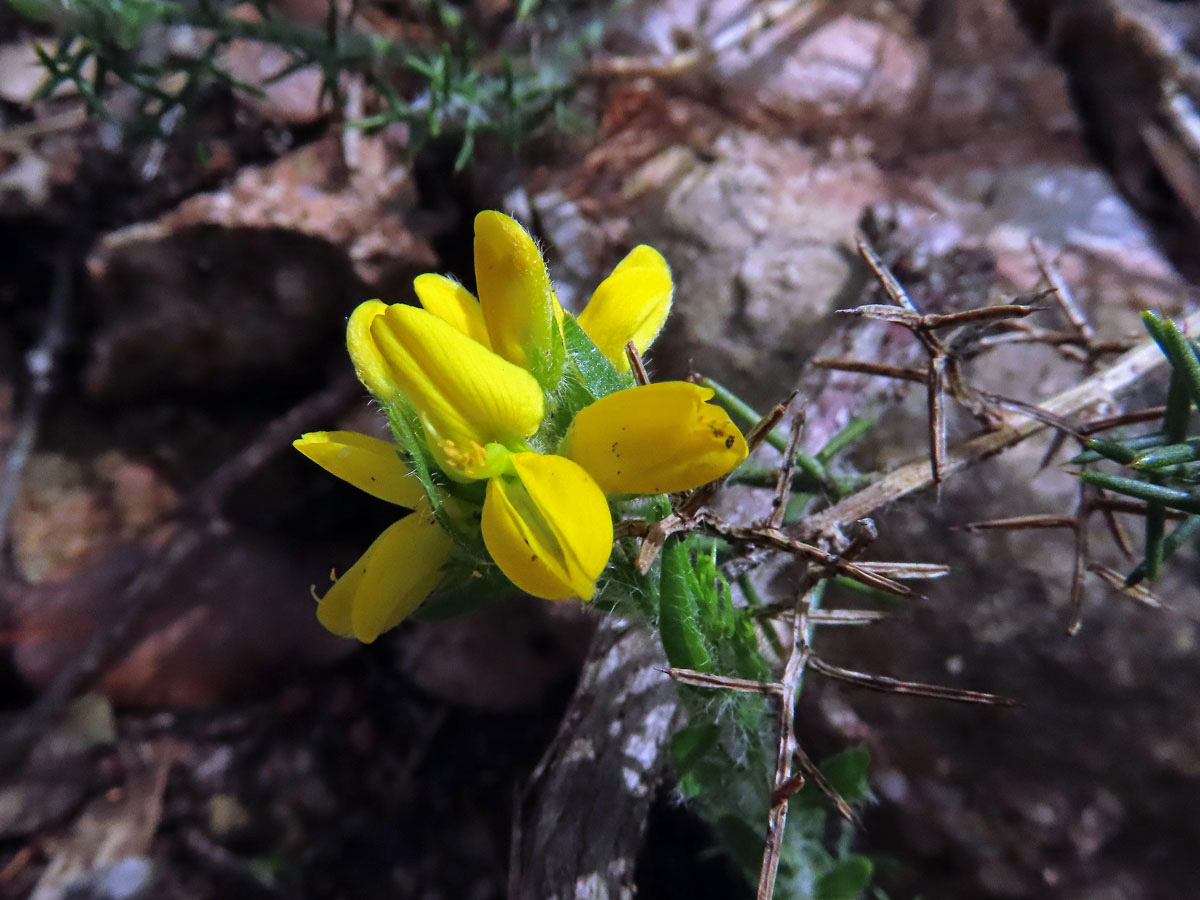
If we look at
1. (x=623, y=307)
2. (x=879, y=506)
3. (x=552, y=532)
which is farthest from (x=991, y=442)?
(x=552, y=532)

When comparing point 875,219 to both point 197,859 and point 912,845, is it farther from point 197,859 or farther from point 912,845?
point 197,859

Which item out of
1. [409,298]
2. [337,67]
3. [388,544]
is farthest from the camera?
[409,298]

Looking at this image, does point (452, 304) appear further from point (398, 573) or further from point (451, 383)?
point (398, 573)

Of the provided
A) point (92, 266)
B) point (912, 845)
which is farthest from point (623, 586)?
point (92, 266)

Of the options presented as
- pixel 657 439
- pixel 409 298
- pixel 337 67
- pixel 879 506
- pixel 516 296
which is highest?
pixel 337 67

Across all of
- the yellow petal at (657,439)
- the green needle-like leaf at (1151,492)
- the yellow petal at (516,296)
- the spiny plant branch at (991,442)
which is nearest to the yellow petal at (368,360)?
the yellow petal at (516,296)

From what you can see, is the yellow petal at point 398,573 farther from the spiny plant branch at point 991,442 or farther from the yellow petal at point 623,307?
the spiny plant branch at point 991,442
